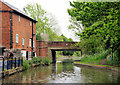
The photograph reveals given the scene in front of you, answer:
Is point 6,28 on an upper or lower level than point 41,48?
upper

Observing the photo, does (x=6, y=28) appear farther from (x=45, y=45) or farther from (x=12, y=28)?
(x=45, y=45)

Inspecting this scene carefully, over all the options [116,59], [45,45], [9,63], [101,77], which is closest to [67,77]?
[101,77]

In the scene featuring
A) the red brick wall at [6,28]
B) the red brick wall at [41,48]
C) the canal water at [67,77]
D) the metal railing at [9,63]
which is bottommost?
the canal water at [67,77]

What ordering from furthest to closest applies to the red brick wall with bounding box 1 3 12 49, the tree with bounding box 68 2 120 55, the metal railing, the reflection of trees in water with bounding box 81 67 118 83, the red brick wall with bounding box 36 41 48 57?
the red brick wall with bounding box 36 41 48 57
the red brick wall with bounding box 1 3 12 49
the metal railing
the tree with bounding box 68 2 120 55
the reflection of trees in water with bounding box 81 67 118 83

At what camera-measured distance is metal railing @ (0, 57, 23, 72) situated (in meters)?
19.1

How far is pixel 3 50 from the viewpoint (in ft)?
99.6

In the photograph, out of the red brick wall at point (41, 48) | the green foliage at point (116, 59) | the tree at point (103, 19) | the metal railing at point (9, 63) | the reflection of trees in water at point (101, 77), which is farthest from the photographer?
the red brick wall at point (41, 48)

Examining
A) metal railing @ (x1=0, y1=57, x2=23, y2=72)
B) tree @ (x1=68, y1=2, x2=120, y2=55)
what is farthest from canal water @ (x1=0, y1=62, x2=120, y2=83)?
tree @ (x1=68, y1=2, x2=120, y2=55)

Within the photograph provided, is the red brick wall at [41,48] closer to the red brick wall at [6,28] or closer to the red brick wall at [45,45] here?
the red brick wall at [45,45]

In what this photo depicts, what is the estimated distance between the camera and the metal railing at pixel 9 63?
19.1m

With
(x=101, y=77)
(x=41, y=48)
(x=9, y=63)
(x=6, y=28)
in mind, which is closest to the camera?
(x=101, y=77)

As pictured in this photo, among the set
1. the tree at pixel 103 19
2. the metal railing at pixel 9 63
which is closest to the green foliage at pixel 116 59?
the tree at pixel 103 19

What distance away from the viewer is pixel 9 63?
69.6 feet

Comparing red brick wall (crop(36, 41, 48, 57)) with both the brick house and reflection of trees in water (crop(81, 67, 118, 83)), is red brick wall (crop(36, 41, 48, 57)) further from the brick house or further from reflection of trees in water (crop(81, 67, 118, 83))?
reflection of trees in water (crop(81, 67, 118, 83))
